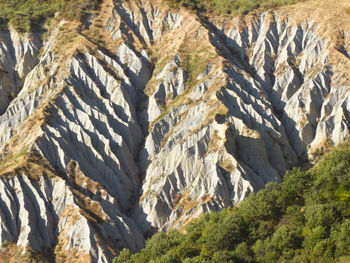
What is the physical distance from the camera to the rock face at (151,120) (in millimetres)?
71188

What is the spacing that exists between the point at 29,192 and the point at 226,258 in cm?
3488

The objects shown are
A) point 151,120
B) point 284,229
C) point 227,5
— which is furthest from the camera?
point 227,5

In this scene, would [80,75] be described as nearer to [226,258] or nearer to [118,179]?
[118,179]

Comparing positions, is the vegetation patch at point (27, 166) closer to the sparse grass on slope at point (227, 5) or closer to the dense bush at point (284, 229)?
the dense bush at point (284, 229)

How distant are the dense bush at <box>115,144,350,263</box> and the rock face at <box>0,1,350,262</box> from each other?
57.6 feet

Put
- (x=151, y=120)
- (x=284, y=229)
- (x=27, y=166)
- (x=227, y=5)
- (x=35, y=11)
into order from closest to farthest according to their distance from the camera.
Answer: (x=284, y=229), (x=27, y=166), (x=151, y=120), (x=35, y=11), (x=227, y=5)

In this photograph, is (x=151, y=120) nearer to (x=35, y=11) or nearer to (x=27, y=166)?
(x=27, y=166)

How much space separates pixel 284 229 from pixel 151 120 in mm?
46570

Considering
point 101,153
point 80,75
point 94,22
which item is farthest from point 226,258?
point 94,22

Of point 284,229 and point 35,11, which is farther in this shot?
point 35,11

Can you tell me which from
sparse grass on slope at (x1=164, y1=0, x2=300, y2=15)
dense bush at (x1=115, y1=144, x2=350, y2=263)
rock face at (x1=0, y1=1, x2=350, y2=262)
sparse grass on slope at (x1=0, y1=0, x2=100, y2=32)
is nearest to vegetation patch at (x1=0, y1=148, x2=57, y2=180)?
rock face at (x1=0, y1=1, x2=350, y2=262)

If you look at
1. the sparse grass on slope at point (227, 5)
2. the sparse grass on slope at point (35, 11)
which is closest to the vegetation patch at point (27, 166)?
the sparse grass on slope at point (35, 11)

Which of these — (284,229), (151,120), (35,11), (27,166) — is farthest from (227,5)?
(284,229)

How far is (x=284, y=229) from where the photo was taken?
4519cm
